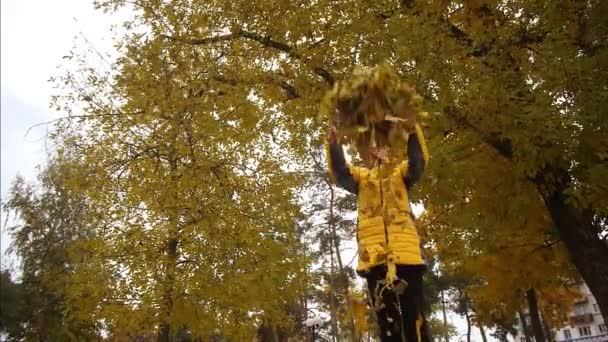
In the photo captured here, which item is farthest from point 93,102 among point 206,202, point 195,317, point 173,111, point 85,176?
point 195,317

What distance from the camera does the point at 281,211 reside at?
11.4m

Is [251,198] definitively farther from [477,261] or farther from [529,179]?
[529,179]

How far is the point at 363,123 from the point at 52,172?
16.2 m

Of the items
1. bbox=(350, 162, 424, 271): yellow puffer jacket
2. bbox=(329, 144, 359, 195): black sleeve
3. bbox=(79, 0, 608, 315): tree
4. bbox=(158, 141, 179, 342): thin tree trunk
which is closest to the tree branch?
bbox=(79, 0, 608, 315): tree

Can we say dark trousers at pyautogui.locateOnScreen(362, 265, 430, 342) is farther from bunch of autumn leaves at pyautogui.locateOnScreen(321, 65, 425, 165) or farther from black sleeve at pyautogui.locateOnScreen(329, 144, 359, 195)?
bunch of autumn leaves at pyautogui.locateOnScreen(321, 65, 425, 165)

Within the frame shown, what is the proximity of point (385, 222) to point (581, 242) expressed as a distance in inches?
204

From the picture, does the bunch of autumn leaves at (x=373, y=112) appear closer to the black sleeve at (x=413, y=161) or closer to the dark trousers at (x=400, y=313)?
the black sleeve at (x=413, y=161)

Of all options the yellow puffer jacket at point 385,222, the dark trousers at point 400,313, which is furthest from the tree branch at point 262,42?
the dark trousers at point 400,313

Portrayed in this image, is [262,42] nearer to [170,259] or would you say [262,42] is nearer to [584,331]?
[170,259]

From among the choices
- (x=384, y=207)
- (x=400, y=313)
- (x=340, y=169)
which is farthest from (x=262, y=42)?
(x=400, y=313)

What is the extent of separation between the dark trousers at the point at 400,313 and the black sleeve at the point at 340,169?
2.01 feet

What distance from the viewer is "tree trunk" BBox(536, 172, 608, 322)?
6.64 metres

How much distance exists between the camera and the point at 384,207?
10.1 feet

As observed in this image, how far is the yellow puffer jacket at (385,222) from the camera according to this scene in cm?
294
